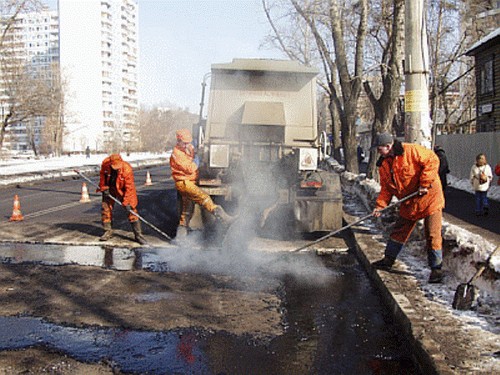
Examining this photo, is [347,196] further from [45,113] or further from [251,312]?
[45,113]

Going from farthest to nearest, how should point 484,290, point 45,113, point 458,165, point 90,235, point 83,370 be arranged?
point 45,113 < point 458,165 < point 90,235 < point 484,290 < point 83,370

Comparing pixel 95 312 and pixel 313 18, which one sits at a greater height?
pixel 313 18

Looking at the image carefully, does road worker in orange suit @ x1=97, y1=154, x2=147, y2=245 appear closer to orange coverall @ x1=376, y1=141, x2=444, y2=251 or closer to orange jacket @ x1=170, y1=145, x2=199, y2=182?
orange jacket @ x1=170, y1=145, x2=199, y2=182

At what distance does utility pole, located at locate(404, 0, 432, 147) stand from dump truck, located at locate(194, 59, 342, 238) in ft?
5.36

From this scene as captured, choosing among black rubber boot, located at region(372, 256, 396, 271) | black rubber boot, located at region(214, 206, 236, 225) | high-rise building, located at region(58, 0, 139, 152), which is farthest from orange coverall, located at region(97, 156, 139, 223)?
high-rise building, located at region(58, 0, 139, 152)

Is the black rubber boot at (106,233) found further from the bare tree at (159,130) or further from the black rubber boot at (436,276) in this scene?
the bare tree at (159,130)

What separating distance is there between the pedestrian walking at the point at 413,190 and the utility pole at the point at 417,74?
2.16 meters

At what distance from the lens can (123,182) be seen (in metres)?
9.49

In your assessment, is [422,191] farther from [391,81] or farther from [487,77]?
[487,77]

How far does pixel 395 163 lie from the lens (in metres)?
6.56

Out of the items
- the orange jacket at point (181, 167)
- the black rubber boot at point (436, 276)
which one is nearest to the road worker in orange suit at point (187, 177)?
the orange jacket at point (181, 167)

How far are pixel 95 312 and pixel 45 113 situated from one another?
32998 millimetres

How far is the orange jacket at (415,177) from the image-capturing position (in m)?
6.31

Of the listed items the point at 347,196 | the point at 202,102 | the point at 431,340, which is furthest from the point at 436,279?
the point at 347,196
